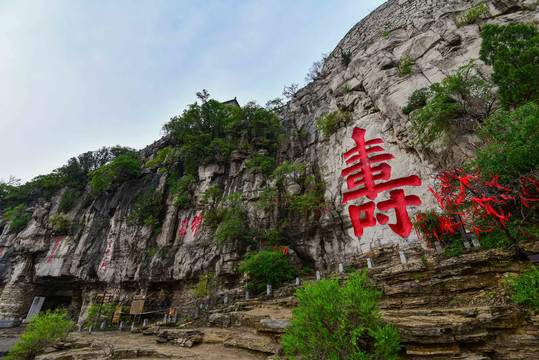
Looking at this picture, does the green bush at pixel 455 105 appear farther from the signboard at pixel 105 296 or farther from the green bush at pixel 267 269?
Answer: the signboard at pixel 105 296

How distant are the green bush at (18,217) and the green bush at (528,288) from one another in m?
27.6

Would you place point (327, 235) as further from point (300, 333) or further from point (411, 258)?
point (300, 333)

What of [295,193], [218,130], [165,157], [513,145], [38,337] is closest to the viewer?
[513,145]

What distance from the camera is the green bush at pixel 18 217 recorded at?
1877 cm

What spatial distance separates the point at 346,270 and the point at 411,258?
6.59 ft

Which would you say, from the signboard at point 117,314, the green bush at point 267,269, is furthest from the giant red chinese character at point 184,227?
the green bush at point 267,269

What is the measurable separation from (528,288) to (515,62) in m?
5.76

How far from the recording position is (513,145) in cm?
462

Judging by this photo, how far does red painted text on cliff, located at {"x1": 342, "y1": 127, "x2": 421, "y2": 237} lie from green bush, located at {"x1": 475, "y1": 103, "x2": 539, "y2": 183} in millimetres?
2935

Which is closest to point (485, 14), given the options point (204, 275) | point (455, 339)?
point (455, 339)

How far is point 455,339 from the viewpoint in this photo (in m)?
3.35

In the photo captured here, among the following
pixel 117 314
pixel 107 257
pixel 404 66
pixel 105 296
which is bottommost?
pixel 117 314

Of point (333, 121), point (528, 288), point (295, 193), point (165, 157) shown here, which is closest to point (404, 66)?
point (333, 121)

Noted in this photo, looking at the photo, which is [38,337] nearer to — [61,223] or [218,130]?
[218,130]
